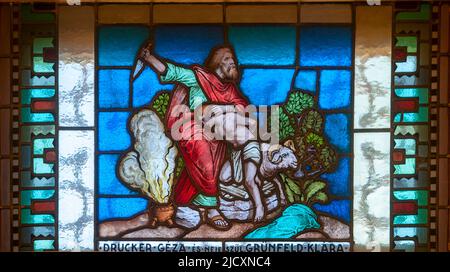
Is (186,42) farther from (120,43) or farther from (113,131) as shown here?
(113,131)

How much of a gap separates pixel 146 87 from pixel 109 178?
0.53 m

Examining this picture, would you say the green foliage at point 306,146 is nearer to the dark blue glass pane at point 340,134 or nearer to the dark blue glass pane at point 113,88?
the dark blue glass pane at point 340,134

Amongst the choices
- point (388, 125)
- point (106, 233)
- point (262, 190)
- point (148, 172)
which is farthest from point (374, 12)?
point (106, 233)

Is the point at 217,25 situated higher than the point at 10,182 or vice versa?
the point at 217,25

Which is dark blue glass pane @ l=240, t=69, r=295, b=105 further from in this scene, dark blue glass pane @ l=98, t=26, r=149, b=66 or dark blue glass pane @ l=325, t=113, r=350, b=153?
dark blue glass pane @ l=98, t=26, r=149, b=66

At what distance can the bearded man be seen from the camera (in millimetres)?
5824

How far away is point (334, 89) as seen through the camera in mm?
5824

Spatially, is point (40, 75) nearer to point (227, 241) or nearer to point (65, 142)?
point (65, 142)

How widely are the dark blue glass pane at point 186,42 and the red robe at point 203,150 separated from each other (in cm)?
8

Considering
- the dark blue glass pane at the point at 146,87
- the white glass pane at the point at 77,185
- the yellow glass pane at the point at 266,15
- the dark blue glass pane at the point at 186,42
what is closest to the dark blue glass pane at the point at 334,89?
the yellow glass pane at the point at 266,15

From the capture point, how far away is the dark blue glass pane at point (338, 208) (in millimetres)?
5824

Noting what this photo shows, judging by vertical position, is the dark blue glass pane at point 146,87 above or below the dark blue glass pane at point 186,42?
below

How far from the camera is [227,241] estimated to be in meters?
5.82

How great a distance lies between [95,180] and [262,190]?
35.7 inches
